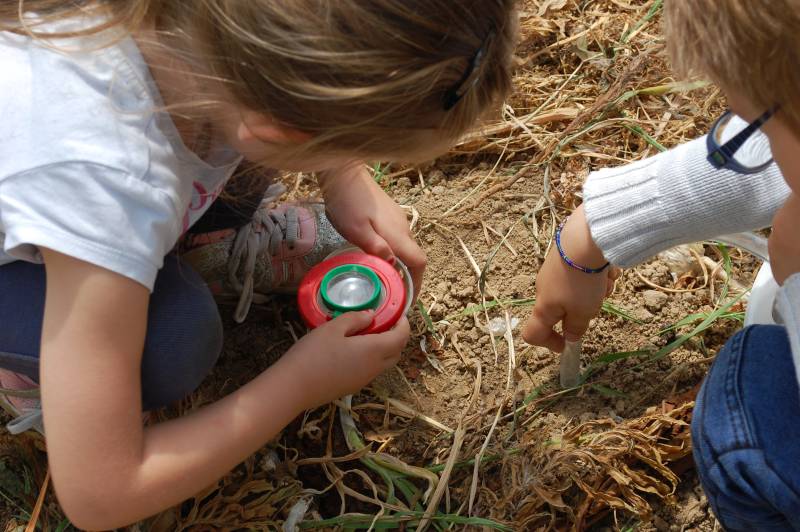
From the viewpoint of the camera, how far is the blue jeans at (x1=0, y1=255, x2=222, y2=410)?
130 cm

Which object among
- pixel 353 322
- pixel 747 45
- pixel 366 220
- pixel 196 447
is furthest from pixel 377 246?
pixel 747 45

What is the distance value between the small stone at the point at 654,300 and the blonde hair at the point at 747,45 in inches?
28.6

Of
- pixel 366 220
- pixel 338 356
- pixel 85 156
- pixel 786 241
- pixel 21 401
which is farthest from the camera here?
pixel 366 220

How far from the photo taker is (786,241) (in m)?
1.24

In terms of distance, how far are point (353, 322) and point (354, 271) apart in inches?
5.4

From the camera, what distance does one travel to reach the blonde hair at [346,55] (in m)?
0.93

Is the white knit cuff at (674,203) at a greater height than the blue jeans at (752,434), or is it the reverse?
the white knit cuff at (674,203)

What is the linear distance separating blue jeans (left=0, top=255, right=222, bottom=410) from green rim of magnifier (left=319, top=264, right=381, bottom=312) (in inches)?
7.3

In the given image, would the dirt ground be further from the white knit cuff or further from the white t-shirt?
the white t-shirt

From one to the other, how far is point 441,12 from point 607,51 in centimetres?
121

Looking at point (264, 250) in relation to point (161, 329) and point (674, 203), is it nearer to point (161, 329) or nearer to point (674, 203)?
point (161, 329)

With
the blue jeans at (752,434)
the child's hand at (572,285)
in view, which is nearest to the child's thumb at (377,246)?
the child's hand at (572,285)

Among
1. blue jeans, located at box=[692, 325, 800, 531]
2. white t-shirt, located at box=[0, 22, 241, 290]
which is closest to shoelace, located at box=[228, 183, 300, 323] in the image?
white t-shirt, located at box=[0, 22, 241, 290]

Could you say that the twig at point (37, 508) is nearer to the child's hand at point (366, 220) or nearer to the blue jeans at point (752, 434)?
the child's hand at point (366, 220)
